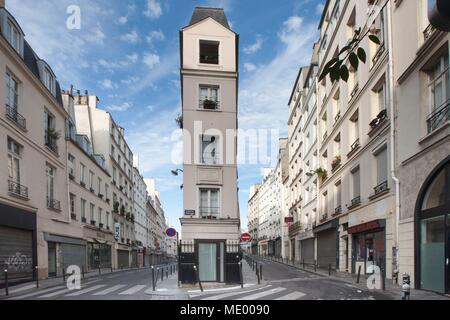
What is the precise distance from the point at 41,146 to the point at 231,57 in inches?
460

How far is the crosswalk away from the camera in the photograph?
1124 centimetres

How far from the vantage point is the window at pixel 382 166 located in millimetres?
16291

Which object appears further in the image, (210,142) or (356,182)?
(356,182)

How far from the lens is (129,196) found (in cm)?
4706

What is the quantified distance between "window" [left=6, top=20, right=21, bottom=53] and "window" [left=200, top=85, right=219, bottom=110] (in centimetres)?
923

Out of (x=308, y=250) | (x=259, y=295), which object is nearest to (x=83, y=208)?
(x=308, y=250)

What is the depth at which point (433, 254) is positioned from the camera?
11547mm

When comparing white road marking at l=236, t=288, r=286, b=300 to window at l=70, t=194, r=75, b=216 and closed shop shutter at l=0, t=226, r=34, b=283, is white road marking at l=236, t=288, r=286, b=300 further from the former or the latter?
window at l=70, t=194, r=75, b=216

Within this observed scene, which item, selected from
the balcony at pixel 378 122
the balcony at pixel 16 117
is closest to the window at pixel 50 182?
the balcony at pixel 16 117

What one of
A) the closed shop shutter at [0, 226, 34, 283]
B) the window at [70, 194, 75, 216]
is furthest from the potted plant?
the window at [70, 194, 75, 216]

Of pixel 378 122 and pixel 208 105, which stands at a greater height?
pixel 208 105

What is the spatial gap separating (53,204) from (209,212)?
37.0 feet

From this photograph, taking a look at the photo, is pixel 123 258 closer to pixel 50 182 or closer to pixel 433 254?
pixel 50 182

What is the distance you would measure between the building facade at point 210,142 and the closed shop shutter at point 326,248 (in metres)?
11.1
